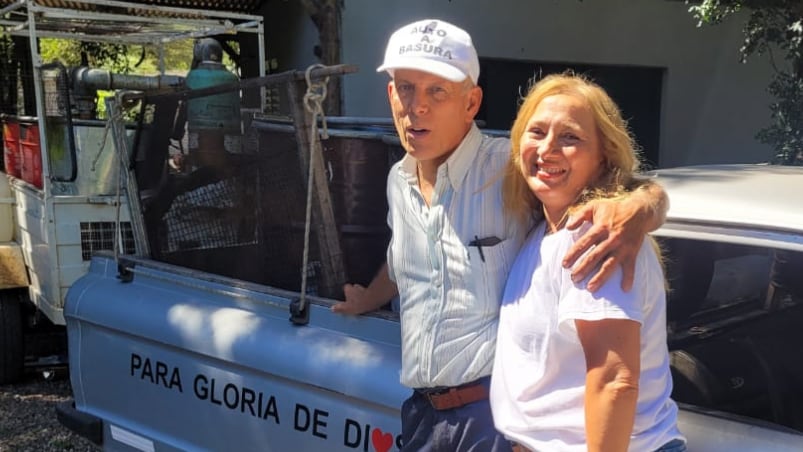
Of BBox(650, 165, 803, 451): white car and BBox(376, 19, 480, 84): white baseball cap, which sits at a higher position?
BBox(376, 19, 480, 84): white baseball cap

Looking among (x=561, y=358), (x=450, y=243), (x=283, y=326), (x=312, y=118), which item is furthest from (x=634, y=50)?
(x=561, y=358)

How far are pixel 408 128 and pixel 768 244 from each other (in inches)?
32.8

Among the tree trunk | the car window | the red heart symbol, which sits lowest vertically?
the red heart symbol

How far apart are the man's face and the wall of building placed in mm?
7070

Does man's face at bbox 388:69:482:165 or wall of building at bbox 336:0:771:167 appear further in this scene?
wall of building at bbox 336:0:771:167

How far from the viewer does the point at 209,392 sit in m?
2.56

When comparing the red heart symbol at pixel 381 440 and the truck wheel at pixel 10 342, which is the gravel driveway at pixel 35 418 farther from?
the red heart symbol at pixel 381 440

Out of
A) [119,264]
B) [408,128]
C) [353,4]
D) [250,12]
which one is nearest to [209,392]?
[119,264]

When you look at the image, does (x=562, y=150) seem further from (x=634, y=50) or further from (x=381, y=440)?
(x=634, y=50)

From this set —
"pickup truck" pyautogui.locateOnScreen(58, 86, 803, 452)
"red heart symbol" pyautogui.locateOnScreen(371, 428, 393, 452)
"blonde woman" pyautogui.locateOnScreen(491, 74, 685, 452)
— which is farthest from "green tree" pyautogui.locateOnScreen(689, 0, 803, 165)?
"blonde woman" pyautogui.locateOnScreen(491, 74, 685, 452)

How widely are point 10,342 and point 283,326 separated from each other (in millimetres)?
3431

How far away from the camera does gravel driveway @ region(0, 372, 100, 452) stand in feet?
13.9

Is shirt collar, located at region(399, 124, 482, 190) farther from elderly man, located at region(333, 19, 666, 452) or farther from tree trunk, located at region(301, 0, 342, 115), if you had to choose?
tree trunk, located at region(301, 0, 342, 115)

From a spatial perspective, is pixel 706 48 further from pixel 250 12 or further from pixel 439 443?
pixel 439 443
